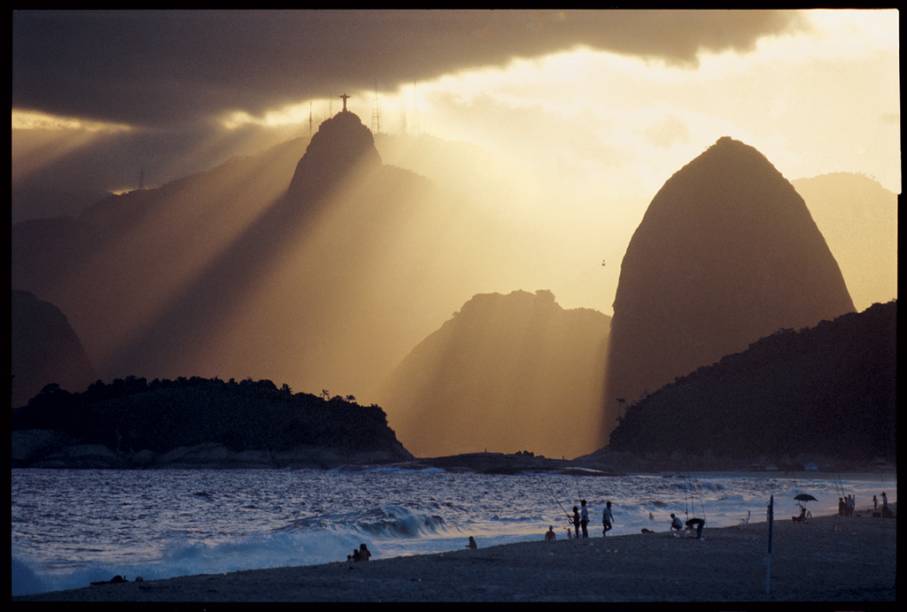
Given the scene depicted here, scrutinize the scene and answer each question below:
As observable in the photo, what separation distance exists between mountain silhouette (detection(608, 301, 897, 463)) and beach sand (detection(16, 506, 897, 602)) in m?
106

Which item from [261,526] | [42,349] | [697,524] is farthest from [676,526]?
[42,349]

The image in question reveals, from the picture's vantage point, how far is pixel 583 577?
730 inches

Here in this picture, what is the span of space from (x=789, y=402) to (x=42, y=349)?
11897 cm

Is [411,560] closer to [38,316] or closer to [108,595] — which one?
[108,595]

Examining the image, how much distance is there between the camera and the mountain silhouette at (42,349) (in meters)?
178

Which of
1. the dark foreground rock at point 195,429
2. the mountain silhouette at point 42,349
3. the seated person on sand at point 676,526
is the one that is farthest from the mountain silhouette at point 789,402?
the seated person on sand at point 676,526

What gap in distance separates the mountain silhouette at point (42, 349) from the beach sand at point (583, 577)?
15928 cm

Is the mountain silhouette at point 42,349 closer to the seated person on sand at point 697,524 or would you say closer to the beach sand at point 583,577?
the seated person on sand at point 697,524

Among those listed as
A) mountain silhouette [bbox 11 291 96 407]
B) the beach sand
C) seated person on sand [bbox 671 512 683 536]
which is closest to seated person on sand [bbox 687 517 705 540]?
seated person on sand [bbox 671 512 683 536]

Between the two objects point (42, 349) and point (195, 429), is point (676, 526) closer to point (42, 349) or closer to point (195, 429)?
point (195, 429)
